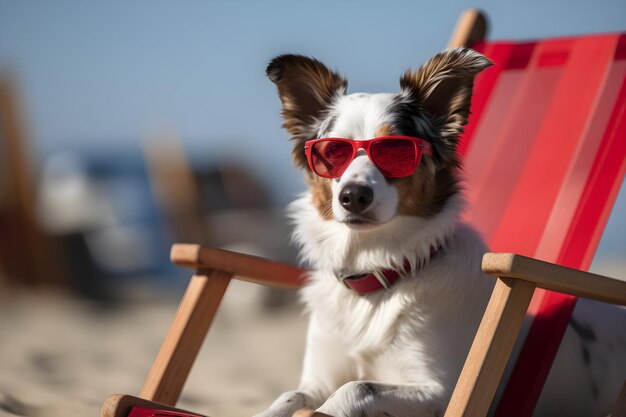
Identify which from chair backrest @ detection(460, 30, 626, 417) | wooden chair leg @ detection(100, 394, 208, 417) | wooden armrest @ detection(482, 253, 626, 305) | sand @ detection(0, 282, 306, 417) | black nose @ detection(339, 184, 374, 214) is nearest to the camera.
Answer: wooden armrest @ detection(482, 253, 626, 305)

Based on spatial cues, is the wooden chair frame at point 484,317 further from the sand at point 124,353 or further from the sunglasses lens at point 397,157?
the sand at point 124,353

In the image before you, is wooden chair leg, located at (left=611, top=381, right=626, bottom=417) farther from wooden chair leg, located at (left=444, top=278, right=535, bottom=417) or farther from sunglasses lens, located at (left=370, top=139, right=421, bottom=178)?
sunglasses lens, located at (left=370, top=139, right=421, bottom=178)

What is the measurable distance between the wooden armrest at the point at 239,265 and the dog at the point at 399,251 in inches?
7.8

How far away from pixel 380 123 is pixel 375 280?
1.70ft

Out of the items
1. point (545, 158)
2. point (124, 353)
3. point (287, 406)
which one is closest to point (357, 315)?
point (287, 406)

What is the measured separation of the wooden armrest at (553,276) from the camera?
77.8 inches

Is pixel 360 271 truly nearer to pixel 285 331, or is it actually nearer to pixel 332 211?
pixel 332 211

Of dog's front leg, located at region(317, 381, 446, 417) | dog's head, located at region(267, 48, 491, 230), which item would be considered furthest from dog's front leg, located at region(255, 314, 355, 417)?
dog's head, located at region(267, 48, 491, 230)

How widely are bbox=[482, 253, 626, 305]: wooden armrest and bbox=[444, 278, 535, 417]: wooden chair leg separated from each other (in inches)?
2.0

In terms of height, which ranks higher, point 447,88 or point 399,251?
point 447,88

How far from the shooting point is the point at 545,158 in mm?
3303

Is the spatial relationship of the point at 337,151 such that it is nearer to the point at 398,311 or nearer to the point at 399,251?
the point at 399,251

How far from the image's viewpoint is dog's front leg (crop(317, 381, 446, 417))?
2.21 meters

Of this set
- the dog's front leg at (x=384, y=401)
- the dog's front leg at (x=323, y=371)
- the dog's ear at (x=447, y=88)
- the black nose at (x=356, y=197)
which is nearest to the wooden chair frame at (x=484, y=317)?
the dog's front leg at (x=384, y=401)
